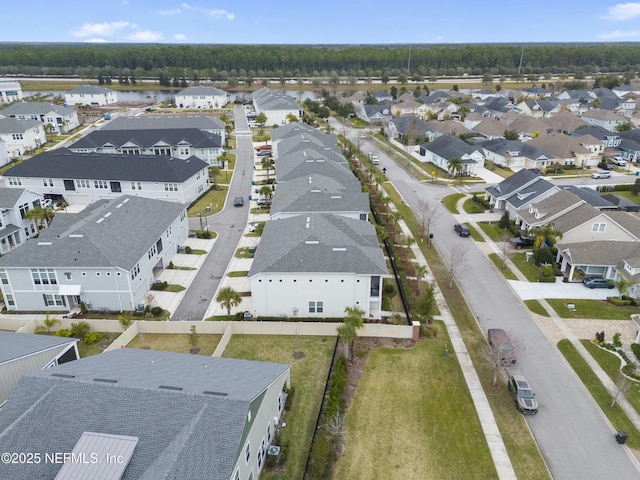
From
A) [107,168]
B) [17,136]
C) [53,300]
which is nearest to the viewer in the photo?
[53,300]

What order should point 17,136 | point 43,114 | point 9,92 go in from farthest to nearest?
point 9,92 → point 43,114 → point 17,136

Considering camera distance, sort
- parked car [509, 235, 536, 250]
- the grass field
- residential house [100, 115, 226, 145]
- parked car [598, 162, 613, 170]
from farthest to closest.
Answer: residential house [100, 115, 226, 145]
parked car [598, 162, 613, 170]
parked car [509, 235, 536, 250]
the grass field

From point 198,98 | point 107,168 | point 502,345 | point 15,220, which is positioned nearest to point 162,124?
point 107,168

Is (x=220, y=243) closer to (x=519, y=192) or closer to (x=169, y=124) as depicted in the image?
(x=519, y=192)

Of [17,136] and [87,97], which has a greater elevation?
[87,97]

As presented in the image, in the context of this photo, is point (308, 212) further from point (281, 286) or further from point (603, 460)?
A: point (603, 460)

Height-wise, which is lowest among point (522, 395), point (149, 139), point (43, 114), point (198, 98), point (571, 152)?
point (522, 395)

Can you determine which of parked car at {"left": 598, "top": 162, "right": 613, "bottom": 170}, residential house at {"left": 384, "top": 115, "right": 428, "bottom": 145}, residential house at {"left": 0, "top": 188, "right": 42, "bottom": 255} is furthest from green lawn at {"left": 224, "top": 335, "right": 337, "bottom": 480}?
parked car at {"left": 598, "top": 162, "right": 613, "bottom": 170}

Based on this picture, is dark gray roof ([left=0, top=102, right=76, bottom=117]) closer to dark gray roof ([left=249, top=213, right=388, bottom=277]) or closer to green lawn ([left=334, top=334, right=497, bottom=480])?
dark gray roof ([left=249, top=213, right=388, bottom=277])
